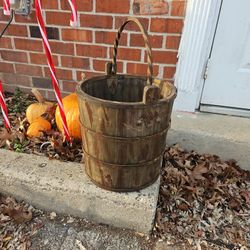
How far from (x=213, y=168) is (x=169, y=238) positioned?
2.35 feet

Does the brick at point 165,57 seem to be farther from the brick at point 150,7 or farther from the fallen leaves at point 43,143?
the fallen leaves at point 43,143

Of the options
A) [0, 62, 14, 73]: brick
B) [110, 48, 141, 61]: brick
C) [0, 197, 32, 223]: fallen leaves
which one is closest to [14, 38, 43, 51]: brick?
[0, 62, 14, 73]: brick

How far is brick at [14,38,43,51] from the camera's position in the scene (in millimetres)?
2605

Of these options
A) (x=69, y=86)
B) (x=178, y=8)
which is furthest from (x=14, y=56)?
(x=178, y=8)

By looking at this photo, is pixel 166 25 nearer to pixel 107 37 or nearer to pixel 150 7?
pixel 150 7

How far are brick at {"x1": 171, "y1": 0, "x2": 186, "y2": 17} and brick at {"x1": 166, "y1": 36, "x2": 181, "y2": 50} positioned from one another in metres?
0.18

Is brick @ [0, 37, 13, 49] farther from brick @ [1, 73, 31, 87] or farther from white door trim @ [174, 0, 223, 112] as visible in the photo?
white door trim @ [174, 0, 223, 112]

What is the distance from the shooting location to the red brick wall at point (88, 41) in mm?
2242

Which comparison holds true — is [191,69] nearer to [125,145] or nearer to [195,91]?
[195,91]

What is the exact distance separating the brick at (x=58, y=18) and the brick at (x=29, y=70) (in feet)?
1.58

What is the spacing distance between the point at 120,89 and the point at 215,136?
0.92 m

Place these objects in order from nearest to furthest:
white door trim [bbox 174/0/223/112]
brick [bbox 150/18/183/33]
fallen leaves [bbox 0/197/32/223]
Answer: fallen leaves [bbox 0/197/32/223], white door trim [bbox 174/0/223/112], brick [bbox 150/18/183/33]

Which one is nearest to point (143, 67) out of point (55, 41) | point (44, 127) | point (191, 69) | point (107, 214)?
point (191, 69)

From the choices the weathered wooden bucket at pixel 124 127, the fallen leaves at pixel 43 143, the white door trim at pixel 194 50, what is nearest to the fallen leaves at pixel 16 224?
the fallen leaves at pixel 43 143
